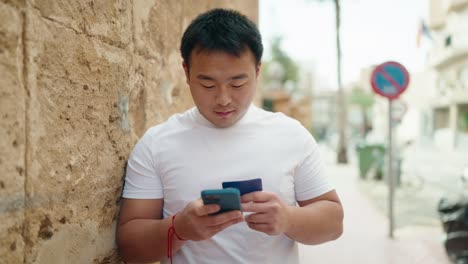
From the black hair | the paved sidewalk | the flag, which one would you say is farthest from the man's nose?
the flag

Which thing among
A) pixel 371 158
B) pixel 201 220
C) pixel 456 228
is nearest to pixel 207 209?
pixel 201 220

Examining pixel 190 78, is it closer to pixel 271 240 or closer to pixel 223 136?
pixel 223 136

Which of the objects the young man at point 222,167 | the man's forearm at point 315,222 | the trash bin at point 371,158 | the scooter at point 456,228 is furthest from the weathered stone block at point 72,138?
the trash bin at point 371,158

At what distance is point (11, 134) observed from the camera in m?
1.14

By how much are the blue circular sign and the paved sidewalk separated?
2.12m

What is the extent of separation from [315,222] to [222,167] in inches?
15.7

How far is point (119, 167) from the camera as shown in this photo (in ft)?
5.75

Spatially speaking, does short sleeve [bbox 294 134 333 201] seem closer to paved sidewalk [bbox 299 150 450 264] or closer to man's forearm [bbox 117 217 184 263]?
man's forearm [bbox 117 217 184 263]

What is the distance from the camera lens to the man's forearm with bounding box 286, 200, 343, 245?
59.3 inches

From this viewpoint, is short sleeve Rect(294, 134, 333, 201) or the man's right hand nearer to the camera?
the man's right hand

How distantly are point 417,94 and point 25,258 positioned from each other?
113ft

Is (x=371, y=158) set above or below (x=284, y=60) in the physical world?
below

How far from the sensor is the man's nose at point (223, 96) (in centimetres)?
154

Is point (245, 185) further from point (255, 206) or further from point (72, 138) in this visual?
point (72, 138)
